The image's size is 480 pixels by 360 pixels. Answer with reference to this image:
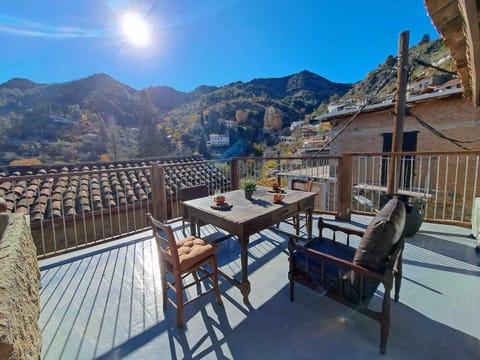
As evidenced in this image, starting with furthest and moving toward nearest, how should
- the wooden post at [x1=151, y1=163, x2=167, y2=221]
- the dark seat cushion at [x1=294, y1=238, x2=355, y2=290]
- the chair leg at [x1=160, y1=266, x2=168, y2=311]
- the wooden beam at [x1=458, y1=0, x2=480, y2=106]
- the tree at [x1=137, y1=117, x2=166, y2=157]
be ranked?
1. the tree at [x1=137, y1=117, x2=166, y2=157]
2. the wooden post at [x1=151, y1=163, x2=167, y2=221]
3. the chair leg at [x1=160, y1=266, x2=168, y2=311]
4. the dark seat cushion at [x1=294, y1=238, x2=355, y2=290]
5. the wooden beam at [x1=458, y1=0, x2=480, y2=106]

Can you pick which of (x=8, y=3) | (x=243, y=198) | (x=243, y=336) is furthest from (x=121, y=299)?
(x=8, y=3)

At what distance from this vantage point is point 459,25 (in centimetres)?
196

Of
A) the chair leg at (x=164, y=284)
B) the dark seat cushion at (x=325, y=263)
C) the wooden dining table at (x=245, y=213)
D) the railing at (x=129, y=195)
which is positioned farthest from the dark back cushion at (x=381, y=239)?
the railing at (x=129, y=195)

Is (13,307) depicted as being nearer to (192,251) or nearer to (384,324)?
(192,251)

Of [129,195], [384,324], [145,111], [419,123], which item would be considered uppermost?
[145,111]

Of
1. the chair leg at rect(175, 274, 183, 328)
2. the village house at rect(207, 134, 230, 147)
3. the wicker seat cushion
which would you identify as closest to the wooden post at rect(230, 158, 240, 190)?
the wicker seat cushion

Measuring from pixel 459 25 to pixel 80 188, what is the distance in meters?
7.32

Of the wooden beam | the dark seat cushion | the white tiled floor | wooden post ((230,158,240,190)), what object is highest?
Answer: the wooden beam

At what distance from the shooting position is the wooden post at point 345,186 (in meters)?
3.64

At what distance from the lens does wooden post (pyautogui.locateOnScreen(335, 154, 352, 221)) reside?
3.64 m

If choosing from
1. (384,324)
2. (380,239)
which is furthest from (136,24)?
(384,324)

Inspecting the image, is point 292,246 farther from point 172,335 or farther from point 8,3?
point 8,3

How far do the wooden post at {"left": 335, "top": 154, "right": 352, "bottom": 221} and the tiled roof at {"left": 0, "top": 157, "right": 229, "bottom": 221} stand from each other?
103 inches

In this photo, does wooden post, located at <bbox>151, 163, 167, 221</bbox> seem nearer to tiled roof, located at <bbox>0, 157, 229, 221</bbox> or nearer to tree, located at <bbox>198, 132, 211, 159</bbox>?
tiled roof, located at <bbox>0, 157, 229, 221</bbox>
